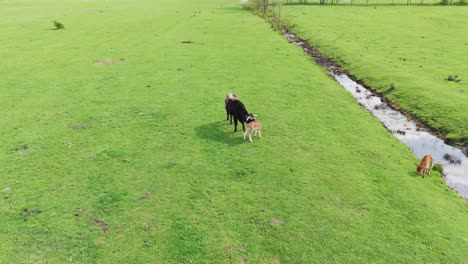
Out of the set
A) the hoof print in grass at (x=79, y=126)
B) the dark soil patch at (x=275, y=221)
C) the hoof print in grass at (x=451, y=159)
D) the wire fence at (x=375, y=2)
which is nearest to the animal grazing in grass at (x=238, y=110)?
the dark soil patch at (x=275, y=221)

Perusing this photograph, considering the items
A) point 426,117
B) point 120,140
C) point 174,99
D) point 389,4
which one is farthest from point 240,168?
point 389,4

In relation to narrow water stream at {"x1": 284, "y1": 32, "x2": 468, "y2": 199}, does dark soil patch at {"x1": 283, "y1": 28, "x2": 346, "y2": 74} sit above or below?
above

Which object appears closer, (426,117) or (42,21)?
(426,117)

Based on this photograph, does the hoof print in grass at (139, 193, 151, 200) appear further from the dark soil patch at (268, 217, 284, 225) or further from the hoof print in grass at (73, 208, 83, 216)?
the dark soil patch at (268, 217, 284, 225)

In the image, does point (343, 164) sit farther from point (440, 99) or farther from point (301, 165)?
point (440, 99)

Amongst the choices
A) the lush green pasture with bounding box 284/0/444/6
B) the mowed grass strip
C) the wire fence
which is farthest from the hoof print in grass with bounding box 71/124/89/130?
the lush green pasture with bounding box 284/0/444/6

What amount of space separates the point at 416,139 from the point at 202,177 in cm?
1233

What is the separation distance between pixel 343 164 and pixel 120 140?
1053 centimetres

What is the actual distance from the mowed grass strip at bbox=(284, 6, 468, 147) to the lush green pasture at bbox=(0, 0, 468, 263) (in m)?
2.95

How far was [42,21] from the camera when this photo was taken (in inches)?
1779

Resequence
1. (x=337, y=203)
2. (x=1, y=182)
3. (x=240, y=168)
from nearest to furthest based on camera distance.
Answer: (x=337, y=203)
(x=1, y=182)
(x=240, y=168)

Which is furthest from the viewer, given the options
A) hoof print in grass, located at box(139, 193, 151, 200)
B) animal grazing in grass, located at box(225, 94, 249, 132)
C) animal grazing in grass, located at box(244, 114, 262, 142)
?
animal grazing in grass, located at box(225, 94, 249, 132)

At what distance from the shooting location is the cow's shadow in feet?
50.7

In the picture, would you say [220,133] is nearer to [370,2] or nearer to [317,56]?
[317,56]
